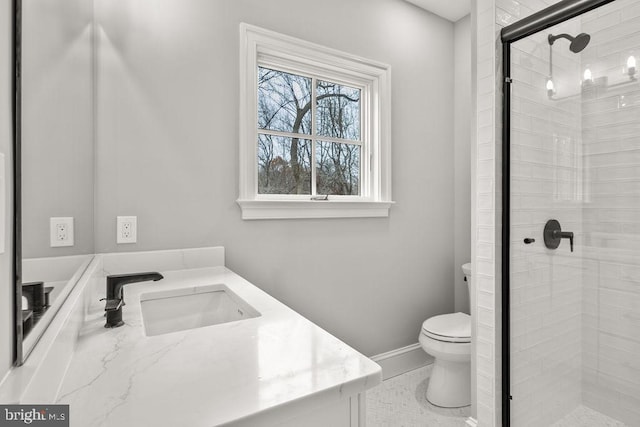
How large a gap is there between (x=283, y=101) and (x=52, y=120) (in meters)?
1.44

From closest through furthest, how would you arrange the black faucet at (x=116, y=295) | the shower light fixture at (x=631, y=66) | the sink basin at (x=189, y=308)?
the black faucet at (x=116, y=295), the sink basin at (x=189, y=308), the shower light fixture at (x=631, y=66)

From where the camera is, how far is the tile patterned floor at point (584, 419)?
1580mm

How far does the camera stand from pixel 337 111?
7.16ft

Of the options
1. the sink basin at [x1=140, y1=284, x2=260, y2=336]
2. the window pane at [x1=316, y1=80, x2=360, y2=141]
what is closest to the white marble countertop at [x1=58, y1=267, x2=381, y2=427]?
the sink basin at [x1=140, y1=284, x2=260, y2=336]

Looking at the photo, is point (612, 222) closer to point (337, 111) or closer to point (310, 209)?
point (310, 209)

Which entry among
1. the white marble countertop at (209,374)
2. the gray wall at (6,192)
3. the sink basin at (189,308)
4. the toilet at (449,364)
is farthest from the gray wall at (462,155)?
the gray wall at (6,192)

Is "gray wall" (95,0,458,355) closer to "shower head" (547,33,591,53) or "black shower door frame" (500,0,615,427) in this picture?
"black shower door frame" (500,0,615,427)

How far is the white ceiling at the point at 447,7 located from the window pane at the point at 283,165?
1.40 m

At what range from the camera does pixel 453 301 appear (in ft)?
8.52

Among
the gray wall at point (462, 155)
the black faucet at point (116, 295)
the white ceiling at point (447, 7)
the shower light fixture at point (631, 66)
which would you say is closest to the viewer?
the black faucet at point (116, 295)

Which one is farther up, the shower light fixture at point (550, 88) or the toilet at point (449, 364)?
the shower light fixture at point (550, 88)

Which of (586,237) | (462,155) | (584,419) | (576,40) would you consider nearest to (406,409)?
(584,419)

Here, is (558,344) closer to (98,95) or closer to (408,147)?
(408,147)

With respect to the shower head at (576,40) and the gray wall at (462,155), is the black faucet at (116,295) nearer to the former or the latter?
the shower head at (576,40)
